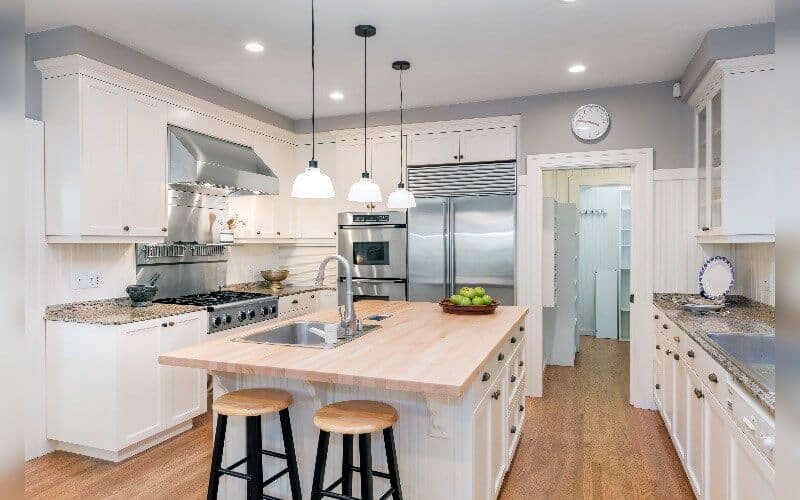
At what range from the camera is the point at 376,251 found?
16.3 ft

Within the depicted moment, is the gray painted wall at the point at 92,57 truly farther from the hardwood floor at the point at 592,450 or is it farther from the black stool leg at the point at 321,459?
the hardwood floor at the point at 592,450

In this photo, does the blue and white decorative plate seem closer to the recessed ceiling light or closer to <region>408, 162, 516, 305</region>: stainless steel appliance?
<region>408, 162, 516, 305</region>: stainless steel appliance

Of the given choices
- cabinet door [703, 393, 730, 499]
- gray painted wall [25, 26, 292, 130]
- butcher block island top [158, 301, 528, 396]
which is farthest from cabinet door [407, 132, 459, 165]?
cabinet door [703, 393, 730, 499]

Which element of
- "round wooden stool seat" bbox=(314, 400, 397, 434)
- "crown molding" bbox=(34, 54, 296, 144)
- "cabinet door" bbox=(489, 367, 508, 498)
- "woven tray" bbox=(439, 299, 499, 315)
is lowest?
"cabinet door" bbox=(489, 367, 508, 498)

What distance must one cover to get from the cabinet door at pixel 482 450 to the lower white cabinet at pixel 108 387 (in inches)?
82.2

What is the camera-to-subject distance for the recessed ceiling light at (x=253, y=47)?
11.2 feet

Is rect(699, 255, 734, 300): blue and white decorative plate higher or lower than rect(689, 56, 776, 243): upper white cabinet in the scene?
lower

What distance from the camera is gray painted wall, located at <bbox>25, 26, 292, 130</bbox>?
3145 mm

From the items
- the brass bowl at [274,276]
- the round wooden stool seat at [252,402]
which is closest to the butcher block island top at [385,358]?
the round wooden stool seat at [252,402]

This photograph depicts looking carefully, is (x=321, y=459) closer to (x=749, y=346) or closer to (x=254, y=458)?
(x=254, y=458)

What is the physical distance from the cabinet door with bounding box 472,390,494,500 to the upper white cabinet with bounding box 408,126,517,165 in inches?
107

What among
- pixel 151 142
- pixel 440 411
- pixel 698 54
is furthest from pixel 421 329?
pixel 698 54

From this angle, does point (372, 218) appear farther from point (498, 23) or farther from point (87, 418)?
point (87, 418)
